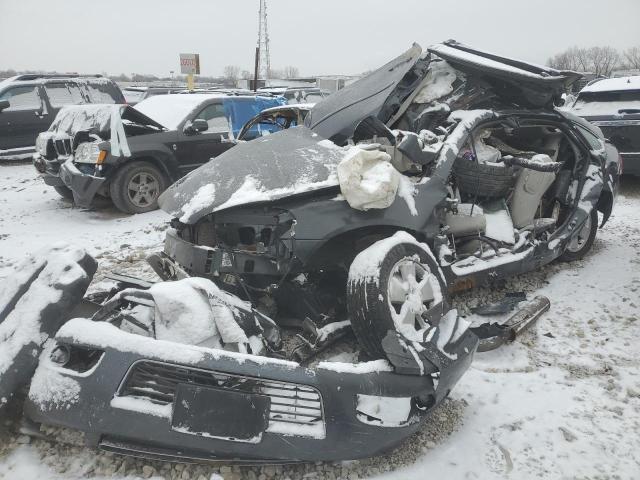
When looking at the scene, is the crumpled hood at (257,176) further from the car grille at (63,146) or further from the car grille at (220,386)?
the car grille at (63,146)

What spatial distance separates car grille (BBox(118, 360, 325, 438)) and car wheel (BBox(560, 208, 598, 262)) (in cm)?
372

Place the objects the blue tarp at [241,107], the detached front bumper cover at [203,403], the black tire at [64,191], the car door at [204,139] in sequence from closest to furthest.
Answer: the detached front bumper cover at [203,403] → the car door at [204,139] → the black tire at [64,191] → the blue tarp at [241,107]

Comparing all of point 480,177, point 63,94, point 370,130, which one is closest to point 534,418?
point 480,177

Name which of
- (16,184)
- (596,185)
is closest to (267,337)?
(596,185)

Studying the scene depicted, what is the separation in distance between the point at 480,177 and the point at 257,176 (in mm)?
1899

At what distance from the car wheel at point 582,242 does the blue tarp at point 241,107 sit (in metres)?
5.34

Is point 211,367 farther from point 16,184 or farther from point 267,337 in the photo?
point 16,184

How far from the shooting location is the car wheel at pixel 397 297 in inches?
97.7

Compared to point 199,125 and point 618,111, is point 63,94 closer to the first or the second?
point 199,125

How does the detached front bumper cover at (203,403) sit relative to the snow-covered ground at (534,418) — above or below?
above

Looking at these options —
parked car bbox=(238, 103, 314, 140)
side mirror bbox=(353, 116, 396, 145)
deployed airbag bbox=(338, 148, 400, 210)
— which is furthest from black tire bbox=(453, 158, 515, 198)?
parked car bbox=(238, 103, 314, 140)

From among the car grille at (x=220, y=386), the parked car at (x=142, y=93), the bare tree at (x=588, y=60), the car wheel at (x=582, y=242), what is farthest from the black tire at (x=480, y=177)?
the bare tree at (x=588, y=60)

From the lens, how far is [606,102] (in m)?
8.14

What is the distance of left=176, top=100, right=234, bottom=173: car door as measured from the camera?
24.1ft
